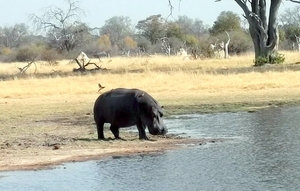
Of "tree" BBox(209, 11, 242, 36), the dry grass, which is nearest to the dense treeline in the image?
"tree" BBox(209, 11, 242, 36)

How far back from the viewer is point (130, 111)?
1240 cm

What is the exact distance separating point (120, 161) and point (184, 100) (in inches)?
438

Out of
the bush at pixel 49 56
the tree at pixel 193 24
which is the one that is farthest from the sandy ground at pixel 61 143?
the tree at pixel 193 24

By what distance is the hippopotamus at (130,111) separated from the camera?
1217cm

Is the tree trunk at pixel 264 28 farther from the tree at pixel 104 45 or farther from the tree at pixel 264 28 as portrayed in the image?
the tree at pixel 104 45

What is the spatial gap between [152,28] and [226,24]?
13.9m

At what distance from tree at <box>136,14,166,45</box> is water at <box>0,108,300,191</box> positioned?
7532cm

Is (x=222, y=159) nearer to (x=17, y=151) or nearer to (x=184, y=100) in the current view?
(x=17, y=151)

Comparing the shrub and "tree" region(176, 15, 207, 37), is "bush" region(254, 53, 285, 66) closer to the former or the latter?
the shrub

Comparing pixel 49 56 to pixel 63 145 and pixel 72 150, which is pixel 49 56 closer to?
pixel 63 145

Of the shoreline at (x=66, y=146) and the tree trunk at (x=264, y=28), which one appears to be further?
the tree trunk at (x=264, y=28)

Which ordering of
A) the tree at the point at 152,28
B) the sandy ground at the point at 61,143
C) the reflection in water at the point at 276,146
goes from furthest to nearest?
1. the tree at the point at 152,28
2. the sandy ground at the point at 61,143
3. the reflection in water at the point at 276,146

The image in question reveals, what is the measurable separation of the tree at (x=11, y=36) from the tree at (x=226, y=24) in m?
36.1

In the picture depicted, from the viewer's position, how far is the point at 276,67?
32344 mm
